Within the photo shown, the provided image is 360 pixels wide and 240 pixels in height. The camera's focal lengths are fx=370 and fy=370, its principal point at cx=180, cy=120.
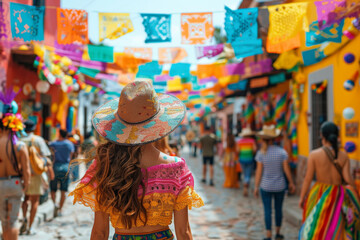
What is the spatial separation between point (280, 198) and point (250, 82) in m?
6.34

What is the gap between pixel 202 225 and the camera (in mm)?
7098

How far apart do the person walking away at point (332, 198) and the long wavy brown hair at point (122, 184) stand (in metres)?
3.19

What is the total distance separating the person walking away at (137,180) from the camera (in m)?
2.18

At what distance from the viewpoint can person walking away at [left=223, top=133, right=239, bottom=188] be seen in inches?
464

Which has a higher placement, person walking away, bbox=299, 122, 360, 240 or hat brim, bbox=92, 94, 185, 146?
hat brim, bbox=92, 94, 185, 146

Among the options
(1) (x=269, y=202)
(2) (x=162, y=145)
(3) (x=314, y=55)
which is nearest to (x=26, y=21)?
(2) (x=162, y=145)

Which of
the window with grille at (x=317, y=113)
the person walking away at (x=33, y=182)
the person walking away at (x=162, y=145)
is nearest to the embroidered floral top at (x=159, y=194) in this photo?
the person walking away at (x=162, y=145)

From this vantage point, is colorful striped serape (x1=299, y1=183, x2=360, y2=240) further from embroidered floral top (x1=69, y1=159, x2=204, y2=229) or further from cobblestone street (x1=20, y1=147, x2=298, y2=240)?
embroidered floral top (x1=69, y1=159, x2=204, y2=229)

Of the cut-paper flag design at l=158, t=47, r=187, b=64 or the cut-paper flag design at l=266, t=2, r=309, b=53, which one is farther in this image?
the cut-paper flag design at l=158, t=47, r=187, b=64

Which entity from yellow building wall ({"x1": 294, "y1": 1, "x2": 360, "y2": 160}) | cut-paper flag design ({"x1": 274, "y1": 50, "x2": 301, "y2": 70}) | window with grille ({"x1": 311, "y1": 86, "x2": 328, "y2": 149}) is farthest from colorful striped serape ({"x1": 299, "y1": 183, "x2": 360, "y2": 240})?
cut-paper flag design ({"x1": 274, "y1": 50, "x2": 301, "y2": 70})

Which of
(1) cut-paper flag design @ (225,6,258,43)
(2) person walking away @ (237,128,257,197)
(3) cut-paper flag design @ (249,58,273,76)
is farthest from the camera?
(2) person walking away @ (237,128,257,197)

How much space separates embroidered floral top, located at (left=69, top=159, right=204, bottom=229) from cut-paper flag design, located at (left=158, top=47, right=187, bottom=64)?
230 inches

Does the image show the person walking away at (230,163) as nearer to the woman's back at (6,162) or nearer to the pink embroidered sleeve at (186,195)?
the woman's back at (6,162)

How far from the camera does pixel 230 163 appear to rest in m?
11.8
